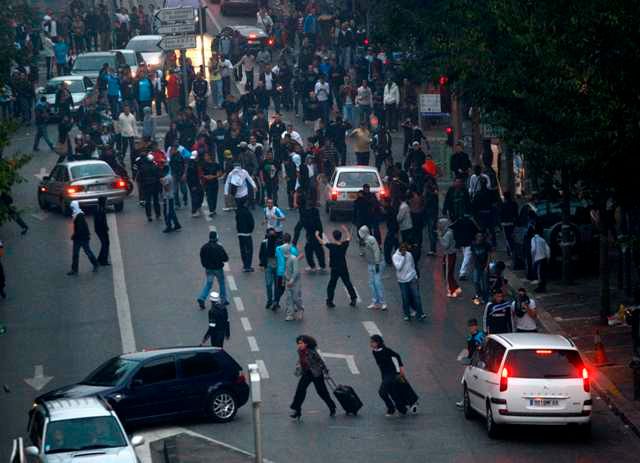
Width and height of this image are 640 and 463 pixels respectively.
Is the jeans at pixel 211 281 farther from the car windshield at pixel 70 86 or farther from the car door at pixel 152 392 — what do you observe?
the car windshield at pixel 70 86

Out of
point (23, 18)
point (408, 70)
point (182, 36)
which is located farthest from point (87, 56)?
point (408, 70)

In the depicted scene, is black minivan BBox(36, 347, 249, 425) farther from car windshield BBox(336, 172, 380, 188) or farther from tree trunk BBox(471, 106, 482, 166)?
tree trunk BBox(471, 106, 482, 166)

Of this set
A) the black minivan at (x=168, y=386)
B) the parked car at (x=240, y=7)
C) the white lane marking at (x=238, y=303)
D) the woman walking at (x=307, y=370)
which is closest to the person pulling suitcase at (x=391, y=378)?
the woman walking at (x=307, y=370)

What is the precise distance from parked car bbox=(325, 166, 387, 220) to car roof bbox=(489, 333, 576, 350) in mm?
16312

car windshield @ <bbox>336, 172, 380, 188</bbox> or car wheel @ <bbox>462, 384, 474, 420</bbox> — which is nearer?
car wheel @ <bbox>462, 384, 474, 420</bbox>

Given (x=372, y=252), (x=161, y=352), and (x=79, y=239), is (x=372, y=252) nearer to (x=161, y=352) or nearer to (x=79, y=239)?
(x=79, y=239)

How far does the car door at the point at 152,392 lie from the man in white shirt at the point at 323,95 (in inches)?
1166

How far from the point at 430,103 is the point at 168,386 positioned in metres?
24.7

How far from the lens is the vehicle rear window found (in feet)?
78.5

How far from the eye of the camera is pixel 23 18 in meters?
55.9

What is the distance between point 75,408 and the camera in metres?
22.6

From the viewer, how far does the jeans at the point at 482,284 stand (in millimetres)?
33438

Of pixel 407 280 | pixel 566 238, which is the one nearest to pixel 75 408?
pixel 407 280

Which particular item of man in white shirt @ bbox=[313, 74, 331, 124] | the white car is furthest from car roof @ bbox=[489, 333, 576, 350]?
man in white shirt @ bbox=[313, 74, 331, 124]
